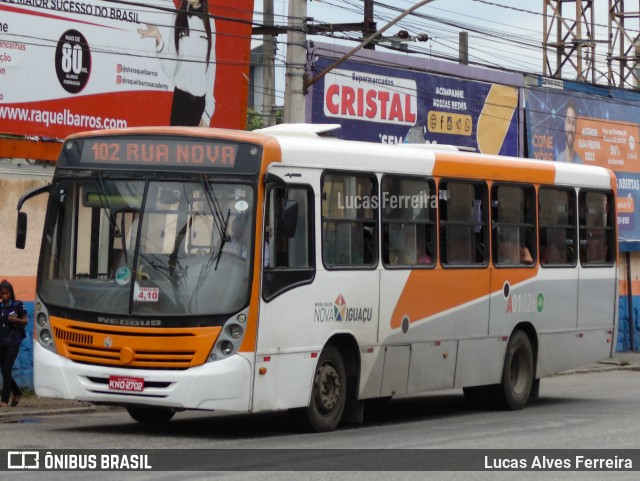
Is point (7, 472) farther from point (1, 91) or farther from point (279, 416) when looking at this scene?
point (1, 91)

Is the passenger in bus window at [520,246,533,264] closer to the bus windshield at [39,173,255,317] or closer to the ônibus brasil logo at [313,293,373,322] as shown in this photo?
the ônibus brasil logo at [313,293,373,322]

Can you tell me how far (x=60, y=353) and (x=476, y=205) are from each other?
20.1 feet

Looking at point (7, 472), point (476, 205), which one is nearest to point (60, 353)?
point (7, 472)

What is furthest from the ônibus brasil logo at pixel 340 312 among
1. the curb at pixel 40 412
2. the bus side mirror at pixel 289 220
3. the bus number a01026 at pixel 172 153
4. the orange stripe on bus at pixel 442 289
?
the curb at pixel 40 412

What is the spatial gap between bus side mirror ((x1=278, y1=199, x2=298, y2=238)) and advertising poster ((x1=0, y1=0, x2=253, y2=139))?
7864 millimetres

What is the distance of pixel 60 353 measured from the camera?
14109 mm

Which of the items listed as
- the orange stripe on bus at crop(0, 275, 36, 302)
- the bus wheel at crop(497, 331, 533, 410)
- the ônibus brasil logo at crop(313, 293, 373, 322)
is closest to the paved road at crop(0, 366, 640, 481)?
the bus wheel at crop(497, 331, 533, 410)

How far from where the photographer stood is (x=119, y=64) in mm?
22219

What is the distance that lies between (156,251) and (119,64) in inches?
352

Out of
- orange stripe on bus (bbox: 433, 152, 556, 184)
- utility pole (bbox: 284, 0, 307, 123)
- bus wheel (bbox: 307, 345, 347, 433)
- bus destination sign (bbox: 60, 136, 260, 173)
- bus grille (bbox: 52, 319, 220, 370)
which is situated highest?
utility pole (bbox: 284, 0, 307, 123)

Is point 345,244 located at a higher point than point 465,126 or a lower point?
lower

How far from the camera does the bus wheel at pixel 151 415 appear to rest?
15.6m

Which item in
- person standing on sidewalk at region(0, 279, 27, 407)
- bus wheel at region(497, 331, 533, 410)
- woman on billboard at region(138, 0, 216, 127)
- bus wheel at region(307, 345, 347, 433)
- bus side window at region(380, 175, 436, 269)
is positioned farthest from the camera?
woman on billboard at region(138, 0, 216, 127)

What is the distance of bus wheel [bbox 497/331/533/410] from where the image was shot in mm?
18609
